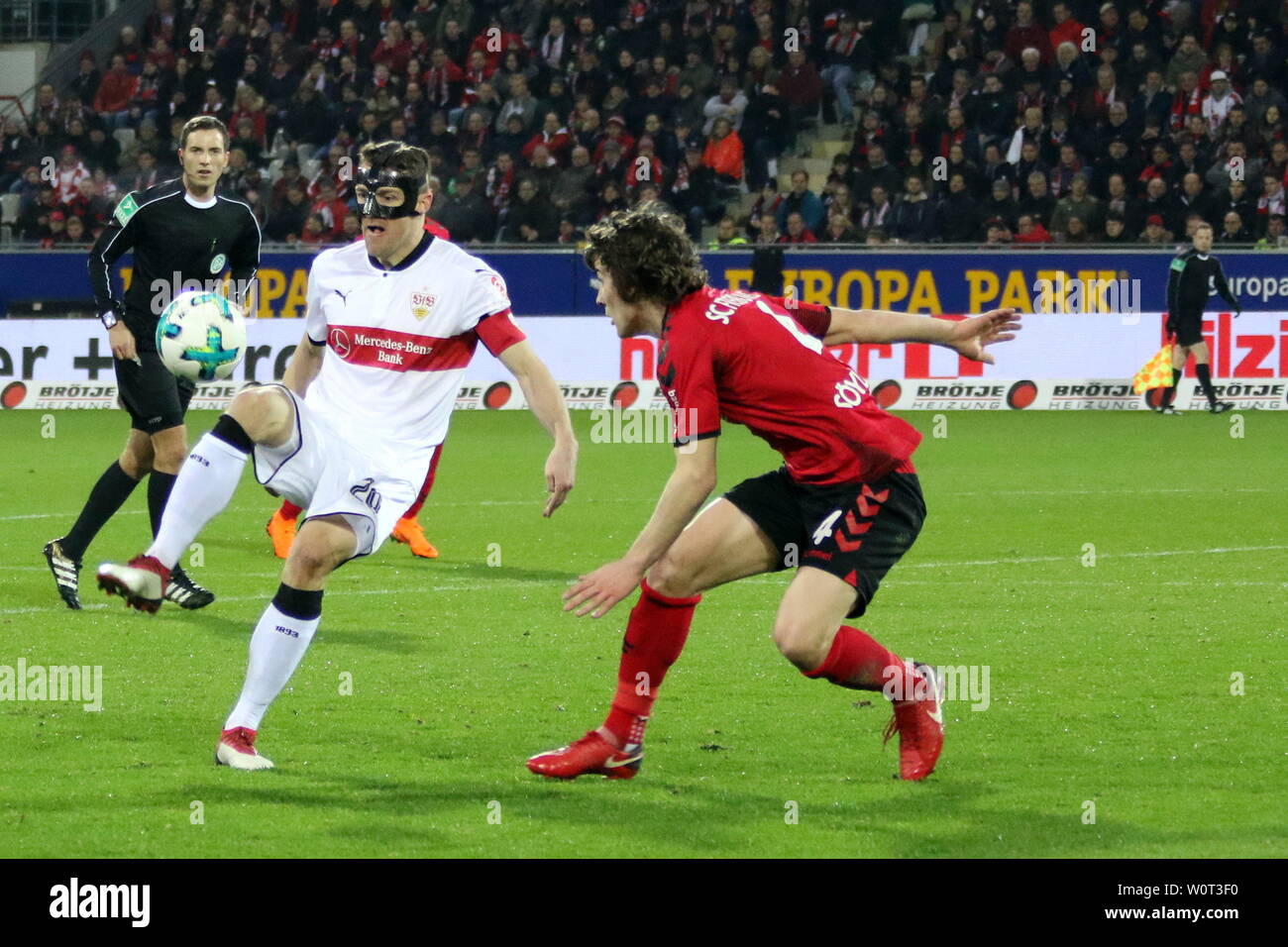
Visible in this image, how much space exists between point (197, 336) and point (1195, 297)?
567 inches

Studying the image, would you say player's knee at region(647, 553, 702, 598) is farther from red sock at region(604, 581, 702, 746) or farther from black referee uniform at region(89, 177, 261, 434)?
black referee uniform at region(89, 177, 261, 434)

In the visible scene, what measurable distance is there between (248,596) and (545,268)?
13107 millimetres

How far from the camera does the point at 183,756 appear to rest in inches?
238

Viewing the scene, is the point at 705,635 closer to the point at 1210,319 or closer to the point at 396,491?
the point at 396,491

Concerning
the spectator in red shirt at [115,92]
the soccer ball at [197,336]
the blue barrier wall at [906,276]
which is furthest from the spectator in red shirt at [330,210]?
the soccer ball at [197,336]

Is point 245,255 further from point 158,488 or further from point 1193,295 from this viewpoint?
point 1193,295

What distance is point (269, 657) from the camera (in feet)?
18.9

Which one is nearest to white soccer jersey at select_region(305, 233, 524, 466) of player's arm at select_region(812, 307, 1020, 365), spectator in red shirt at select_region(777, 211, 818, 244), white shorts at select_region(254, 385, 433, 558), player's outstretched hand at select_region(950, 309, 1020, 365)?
white shorts at select_region(254, 385, 433, 558)

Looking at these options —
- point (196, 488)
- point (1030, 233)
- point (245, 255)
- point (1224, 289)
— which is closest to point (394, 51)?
point (1030, 233)

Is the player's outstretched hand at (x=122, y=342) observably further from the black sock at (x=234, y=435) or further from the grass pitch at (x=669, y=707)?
the black sock at (x=234, y=435)

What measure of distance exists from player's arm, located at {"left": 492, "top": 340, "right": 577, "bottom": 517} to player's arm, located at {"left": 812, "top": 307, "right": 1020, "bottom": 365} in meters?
0.86

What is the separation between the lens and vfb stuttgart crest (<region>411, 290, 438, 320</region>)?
6.27 m

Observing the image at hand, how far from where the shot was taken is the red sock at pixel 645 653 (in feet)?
19.1

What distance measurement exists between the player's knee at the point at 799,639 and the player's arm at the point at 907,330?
3.07 ft
